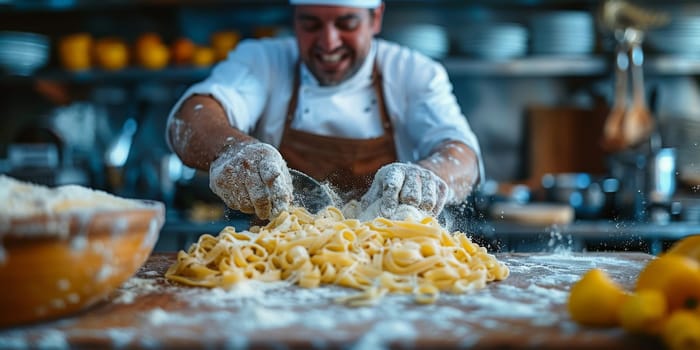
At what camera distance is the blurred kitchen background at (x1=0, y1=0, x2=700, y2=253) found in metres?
4.21

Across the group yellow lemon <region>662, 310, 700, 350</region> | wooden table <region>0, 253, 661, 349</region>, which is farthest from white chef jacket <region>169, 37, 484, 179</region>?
yellow lemon <region>662, 310, 700, 350</region>

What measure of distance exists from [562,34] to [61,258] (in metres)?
3.85

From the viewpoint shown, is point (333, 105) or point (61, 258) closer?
point (61, 258)

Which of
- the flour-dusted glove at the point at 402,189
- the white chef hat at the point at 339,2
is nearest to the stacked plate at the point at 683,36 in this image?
the white chef hat at the point at 339,2

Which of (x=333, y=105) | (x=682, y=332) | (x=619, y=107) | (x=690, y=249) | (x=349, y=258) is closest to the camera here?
(x=682, y=332)

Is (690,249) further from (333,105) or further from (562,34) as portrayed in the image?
(562,34)

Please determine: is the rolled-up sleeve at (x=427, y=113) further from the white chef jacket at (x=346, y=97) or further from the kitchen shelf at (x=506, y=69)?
the kitchen shelf at (x=506, y=69)

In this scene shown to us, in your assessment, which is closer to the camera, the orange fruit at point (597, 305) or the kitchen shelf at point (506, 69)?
the orange fruit at point (597, 305)

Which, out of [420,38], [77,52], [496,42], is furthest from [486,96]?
[77,52]

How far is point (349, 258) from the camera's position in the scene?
1675 mm

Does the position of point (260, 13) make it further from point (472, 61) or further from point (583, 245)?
point (583, 245)

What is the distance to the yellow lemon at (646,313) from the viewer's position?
114 centimetres

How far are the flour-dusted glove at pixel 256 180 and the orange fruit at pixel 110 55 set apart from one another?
2755mm

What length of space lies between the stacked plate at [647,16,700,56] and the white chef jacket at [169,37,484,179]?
2.12m
